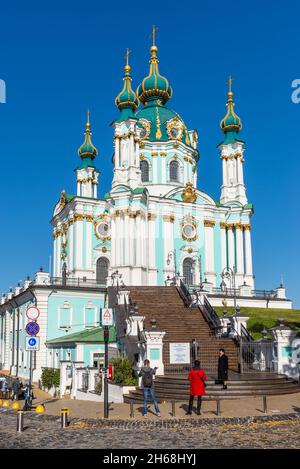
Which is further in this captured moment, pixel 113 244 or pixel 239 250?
pixel 239 250

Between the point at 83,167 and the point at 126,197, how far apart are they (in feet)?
45.2

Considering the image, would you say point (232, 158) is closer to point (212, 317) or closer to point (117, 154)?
point (117, 154)

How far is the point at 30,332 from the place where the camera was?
1819 cm

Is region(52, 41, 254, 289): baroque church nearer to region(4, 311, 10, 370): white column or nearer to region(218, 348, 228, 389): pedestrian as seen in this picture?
region(4, 311, 10, 370): white column

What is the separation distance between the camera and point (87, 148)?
6069 centimetres

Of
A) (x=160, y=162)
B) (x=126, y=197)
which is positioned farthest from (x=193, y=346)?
(x=160, y=162)

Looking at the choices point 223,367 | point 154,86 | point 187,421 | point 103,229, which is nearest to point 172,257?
point 103,229

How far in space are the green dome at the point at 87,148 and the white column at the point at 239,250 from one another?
60.2 feet

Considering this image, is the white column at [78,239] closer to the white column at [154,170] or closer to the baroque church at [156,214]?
the baroque church at [156,214]

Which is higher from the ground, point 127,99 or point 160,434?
point 127,99

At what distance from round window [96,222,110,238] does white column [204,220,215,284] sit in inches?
366

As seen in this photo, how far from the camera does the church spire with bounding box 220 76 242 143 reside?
5675cm

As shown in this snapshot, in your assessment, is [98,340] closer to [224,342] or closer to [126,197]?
[224,342]

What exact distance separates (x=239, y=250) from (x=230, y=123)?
531 inches
